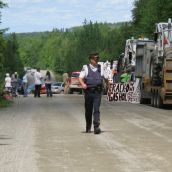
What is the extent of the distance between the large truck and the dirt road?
6.85 m

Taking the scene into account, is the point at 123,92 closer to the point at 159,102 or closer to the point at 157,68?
the point at 157,68

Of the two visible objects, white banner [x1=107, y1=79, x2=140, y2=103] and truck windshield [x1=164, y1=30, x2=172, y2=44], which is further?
white banner [x1=107, y1=79, x2=140, y2=103]

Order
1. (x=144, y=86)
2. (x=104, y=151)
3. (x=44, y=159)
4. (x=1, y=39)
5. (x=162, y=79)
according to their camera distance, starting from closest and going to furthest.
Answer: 1. (x=44, y=159)
2. (x=104, y=151)
3. (x=162, y=79)
4. (x=1, y=39)
5. (x=144, y=86)

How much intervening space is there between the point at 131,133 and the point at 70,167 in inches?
216

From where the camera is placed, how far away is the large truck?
27.6 m

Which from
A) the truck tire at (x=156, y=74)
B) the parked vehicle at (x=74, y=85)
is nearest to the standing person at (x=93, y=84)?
the truck tire at (x=156, y=74)

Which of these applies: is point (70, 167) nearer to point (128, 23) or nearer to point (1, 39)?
point (1, 39)

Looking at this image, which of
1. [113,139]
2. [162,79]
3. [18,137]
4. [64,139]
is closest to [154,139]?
[113,139]

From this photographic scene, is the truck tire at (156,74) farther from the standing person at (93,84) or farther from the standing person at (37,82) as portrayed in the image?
the standing person at (93,84)

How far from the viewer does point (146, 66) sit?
32938 mm

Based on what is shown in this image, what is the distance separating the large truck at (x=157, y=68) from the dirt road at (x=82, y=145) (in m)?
6.85

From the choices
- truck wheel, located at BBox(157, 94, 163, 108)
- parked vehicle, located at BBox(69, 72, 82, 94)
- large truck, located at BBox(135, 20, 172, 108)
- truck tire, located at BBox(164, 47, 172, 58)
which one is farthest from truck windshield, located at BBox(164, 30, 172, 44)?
parked vehicle, located at BBox(69, 72, 82, 94)

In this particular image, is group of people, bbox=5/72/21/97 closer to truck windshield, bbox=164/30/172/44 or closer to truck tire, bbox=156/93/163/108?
truck windshield, bbox=164/30/172/44

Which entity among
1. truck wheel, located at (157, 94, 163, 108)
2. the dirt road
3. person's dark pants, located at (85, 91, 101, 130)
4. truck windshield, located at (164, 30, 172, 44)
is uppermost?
truck windshield, located at (164, 30, 172, 44)
